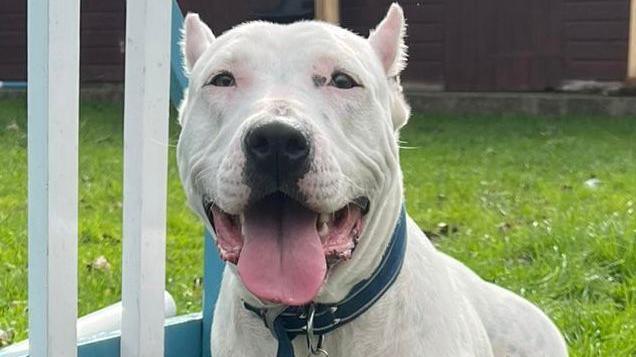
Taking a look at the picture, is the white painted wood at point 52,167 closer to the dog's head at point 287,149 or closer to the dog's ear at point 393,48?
the dog's head at point 287,149

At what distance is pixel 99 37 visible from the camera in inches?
603

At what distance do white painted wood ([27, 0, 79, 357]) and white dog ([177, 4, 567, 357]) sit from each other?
0.93 feet

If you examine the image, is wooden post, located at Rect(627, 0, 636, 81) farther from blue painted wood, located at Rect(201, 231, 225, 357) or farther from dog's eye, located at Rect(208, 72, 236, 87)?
dog's eye, located at Rect(208, 72, 236, 87)

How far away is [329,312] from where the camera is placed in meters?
2.70

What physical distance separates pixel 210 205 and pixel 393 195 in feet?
1.43

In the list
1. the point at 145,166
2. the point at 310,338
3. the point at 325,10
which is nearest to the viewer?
the point at 310,338

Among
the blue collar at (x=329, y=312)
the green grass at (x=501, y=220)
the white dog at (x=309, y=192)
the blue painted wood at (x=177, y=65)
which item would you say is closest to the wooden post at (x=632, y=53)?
the green grass at (x=501, y=220)

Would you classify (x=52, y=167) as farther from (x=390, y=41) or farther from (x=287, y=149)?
(x=390, y=41)

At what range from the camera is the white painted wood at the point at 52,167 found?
8.45 ft

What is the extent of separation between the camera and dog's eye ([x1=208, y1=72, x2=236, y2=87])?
2627 mm

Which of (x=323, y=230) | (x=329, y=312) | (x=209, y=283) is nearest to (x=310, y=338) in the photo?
(x=329, y=312)

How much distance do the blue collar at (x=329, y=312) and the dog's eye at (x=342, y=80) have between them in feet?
1.26

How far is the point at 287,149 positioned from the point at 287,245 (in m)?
0.25

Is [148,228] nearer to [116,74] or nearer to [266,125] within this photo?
[266,125]
